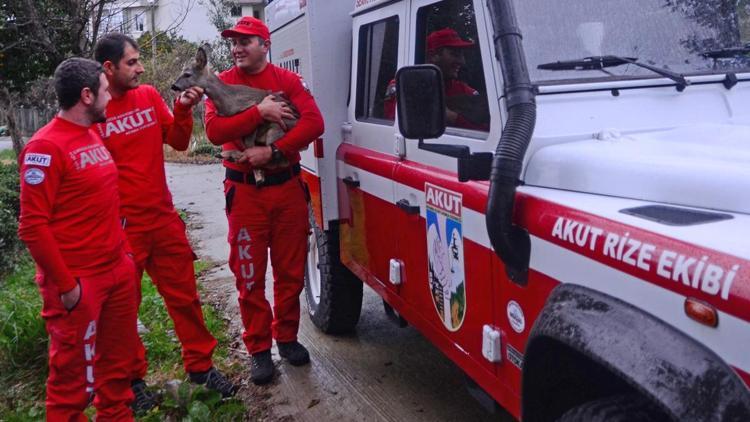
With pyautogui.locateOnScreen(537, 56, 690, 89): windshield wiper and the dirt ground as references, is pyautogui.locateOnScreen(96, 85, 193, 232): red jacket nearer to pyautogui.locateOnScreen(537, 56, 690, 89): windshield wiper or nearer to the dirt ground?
the dirt ground

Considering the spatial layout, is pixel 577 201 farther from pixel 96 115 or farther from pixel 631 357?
pixel 96 115

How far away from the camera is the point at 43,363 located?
16.2 feet

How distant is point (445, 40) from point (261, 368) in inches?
101

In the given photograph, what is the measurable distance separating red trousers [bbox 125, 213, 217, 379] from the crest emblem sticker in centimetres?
170

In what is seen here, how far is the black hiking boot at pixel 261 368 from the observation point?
461 cm

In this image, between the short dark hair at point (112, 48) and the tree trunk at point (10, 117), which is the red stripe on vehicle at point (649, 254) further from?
the tree trunk at point (10, 117)

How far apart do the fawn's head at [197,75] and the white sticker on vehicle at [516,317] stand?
8.07 ft

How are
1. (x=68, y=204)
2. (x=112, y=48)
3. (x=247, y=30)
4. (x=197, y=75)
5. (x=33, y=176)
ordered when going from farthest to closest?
(x=247, y=30) < (x=197, y=75) < (x=112, y=48) < (x=68, y=204) < (x=33, y=176)

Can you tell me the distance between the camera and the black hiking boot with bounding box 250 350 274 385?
461 centimetres

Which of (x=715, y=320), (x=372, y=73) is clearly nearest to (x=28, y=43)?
(x=372, y=73)

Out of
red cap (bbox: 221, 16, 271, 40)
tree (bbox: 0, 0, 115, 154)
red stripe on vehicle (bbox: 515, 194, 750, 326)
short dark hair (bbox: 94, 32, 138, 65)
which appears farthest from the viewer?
tree (bbox: 0, 0, 115, 154)

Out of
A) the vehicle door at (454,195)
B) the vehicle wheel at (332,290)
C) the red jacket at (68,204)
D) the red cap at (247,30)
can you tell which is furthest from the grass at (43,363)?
the red cap at (247,30)

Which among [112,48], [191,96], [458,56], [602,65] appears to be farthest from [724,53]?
[112,48]

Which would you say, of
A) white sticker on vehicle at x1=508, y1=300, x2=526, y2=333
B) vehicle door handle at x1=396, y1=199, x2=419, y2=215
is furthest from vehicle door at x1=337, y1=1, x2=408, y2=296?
white sticker on vehicle at x1=508, y1=300, x2=526, y2=333
